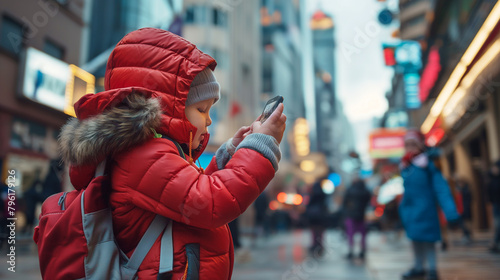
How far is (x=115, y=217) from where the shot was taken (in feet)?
4.82

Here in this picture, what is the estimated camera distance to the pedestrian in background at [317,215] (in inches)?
404

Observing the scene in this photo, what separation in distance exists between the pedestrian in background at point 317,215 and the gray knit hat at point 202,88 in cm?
881

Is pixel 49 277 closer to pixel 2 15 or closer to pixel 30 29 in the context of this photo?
pixel 2 15

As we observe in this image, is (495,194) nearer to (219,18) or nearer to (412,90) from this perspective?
(412,90)

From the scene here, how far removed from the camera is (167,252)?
141 centimetres

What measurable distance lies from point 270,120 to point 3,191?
29.8ft

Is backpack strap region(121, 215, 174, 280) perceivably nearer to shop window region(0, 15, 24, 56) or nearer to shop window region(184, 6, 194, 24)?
shop window region(0, 15, 24, 56)

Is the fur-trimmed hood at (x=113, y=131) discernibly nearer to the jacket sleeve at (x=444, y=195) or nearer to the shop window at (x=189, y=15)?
the jacket sleeve at (x=444, y=195)

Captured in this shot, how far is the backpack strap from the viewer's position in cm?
140

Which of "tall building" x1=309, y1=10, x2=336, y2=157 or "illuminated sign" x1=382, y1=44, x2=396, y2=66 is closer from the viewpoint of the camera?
"illuminated sign" x1=382, y1=44, x2=396, y2=66

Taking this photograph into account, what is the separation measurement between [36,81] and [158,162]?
1177 centimetres

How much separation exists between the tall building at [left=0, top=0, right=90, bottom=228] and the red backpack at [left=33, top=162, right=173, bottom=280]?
964 centimetres

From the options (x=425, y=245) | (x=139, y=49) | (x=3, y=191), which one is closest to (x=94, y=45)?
(x=3, y=191)

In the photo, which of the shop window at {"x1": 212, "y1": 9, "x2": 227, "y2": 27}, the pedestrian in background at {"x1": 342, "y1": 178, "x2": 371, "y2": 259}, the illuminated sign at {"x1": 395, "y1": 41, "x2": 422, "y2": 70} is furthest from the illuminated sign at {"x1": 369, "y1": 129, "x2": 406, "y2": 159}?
the pedestrian in background at {"x1": 342, "y1": 178, "x2": 371, "y2": 259}
